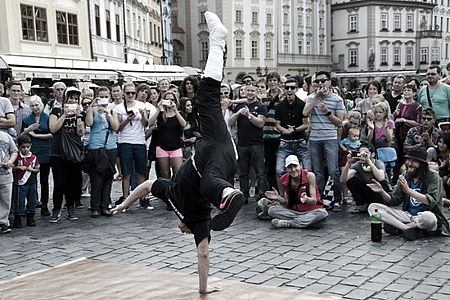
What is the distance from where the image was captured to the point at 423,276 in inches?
202

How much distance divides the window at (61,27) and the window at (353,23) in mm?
50663

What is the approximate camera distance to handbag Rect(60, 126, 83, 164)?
7.79m

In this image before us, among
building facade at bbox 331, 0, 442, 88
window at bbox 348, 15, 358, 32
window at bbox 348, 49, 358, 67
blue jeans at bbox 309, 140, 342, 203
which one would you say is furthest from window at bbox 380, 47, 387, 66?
blue jeans at bbox 309, 140, 342, 203

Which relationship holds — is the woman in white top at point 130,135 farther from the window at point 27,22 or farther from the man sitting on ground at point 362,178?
the window at point 27,22

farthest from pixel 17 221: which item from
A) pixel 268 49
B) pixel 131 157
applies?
pixel 268 49

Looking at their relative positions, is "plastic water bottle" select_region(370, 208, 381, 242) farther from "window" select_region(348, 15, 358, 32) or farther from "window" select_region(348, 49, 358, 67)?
"window" select_region(348, 15, 358, 32)

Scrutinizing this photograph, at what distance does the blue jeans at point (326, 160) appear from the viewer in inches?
320

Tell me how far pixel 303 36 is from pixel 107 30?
1496 inches

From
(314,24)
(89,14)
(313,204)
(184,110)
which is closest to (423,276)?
(313,204)

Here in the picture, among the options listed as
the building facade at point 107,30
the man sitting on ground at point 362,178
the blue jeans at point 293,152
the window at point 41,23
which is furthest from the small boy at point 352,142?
the building facade at point 107,30

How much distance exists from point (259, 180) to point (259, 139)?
0.72m

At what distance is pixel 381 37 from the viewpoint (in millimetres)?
69438

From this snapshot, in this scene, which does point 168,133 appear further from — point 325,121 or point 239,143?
point 325,121

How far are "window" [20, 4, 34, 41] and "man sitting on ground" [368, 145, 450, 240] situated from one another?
878 inches
